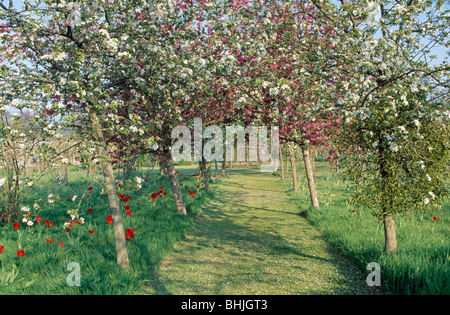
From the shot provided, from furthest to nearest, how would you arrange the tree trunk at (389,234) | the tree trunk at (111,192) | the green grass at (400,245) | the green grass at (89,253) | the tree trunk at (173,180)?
the tree trunk at (173,180)
the tree trunk at (389,234)
the tree trunk at (111,192)
the green grass at (89,253)
the green grass at (400,245)

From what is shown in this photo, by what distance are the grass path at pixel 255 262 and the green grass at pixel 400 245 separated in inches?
14.6

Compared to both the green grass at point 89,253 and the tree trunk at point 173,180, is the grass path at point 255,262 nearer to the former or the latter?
the green grass at point 89,253

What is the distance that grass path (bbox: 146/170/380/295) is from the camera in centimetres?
544

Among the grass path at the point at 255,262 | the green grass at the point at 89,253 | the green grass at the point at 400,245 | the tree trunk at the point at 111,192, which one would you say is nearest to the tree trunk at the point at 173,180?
the green grass at the point at 89,253

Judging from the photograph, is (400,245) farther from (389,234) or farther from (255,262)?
(255,262)

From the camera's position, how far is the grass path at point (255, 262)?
5438mm

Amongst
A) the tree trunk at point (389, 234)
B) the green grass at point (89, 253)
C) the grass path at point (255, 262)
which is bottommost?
the grass path at point (255, 262)

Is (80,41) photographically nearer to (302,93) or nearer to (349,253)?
(302,93)

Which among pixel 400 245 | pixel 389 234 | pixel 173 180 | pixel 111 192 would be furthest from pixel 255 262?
pixel 173 180

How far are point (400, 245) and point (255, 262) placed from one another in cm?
330

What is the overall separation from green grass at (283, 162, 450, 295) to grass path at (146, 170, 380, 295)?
0.37 metres

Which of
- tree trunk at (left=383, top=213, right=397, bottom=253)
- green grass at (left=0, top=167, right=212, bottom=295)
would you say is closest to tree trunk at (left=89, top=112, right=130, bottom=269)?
green grass at (left=0, top=167, right=212, bottom=295)

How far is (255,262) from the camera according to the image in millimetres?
6719

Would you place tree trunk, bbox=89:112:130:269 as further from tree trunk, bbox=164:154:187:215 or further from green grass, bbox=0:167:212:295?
tree trunk, bbox=164:154:187:215
